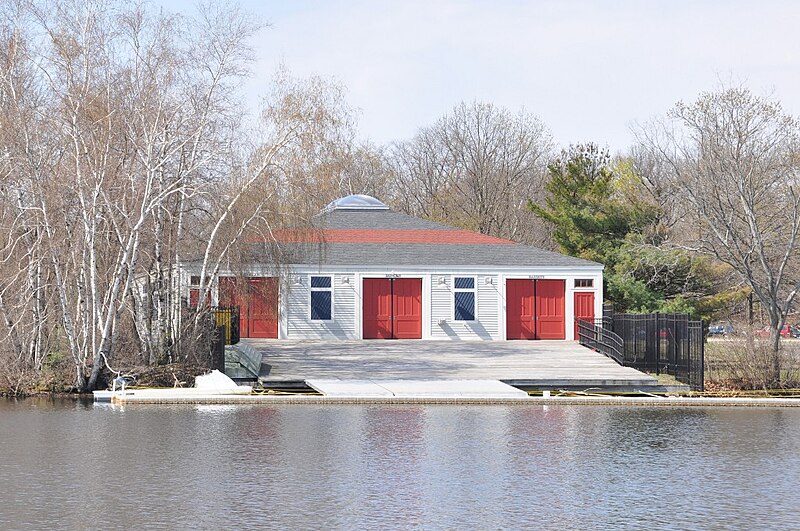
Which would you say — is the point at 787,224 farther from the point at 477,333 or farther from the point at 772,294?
the point at 477,333

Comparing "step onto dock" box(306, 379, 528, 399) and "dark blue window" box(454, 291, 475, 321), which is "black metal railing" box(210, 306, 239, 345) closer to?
"step onto dock" box(306, 379, 528, 399)

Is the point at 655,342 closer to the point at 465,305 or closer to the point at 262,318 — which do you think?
the point at 465,305

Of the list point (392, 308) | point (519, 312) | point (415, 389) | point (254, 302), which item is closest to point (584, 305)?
point (519, 312)

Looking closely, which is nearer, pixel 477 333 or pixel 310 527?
pixel 310 527

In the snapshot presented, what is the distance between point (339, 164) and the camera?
53.8 meters

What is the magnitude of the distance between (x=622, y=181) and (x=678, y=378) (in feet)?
109

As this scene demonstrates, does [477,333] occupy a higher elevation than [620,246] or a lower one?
lower

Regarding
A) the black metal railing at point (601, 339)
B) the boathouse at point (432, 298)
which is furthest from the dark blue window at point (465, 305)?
the black metal railing at point (601, 339)

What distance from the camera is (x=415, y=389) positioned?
80.5 feet

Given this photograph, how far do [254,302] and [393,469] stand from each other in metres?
22.6

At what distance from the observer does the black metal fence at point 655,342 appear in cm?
2655

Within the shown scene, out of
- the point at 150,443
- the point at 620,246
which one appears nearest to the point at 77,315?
the point at 150,443

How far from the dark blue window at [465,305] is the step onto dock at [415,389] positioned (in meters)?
11.3

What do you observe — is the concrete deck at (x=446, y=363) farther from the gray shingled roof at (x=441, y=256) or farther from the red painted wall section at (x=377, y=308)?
the gray shingled roof at (x=441, y=256)
